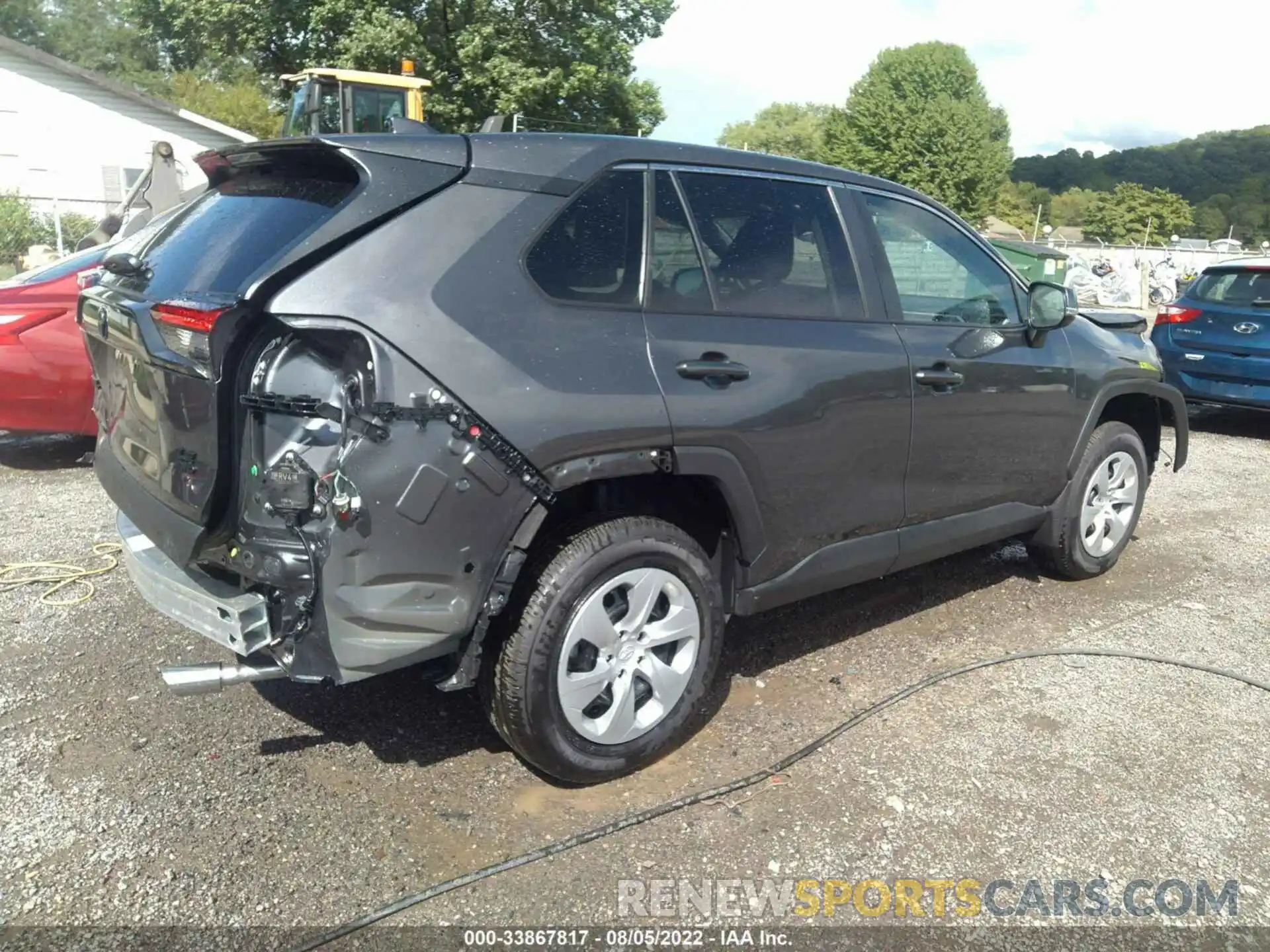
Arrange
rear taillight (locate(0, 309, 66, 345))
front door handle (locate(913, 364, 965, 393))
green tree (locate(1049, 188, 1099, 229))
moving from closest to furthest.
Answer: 1. front door handle (locate(913, 364, 965, 393))
2. rear taillight (locate(0, 309, 66, 345))
3. green tree (locate(1049, 188, 1099, 229))

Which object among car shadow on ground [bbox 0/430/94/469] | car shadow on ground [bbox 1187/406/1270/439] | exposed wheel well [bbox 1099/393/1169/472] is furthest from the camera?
car shadow on ground [bbox 1187/406/1270/439]

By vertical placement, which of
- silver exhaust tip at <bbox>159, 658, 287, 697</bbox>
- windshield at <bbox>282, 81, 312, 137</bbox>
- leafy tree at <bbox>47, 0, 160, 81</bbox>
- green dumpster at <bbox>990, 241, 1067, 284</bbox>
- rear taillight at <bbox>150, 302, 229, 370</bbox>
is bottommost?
silver exhaust tip at <bbox>159, 658, 287, 697</bbox>

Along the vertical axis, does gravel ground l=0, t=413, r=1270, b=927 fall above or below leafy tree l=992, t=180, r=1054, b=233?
below

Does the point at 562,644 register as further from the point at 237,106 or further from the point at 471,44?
the point at 237,106

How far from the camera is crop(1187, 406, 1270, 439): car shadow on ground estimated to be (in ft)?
31.5

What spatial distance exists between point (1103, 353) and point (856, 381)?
1.88m

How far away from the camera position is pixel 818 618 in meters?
4.57

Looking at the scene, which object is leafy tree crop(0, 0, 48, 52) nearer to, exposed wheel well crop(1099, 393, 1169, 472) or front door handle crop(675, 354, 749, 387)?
exposed wheel well crop(1099, 393, 1169, 472)

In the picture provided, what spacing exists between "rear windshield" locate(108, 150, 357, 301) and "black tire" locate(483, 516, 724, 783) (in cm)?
112

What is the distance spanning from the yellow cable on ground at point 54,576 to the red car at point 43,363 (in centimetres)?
183

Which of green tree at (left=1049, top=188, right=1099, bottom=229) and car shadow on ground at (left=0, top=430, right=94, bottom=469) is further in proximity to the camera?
green tree at (left=1049, top=188, right=1099, bottom=229)

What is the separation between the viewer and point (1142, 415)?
5.34 meters

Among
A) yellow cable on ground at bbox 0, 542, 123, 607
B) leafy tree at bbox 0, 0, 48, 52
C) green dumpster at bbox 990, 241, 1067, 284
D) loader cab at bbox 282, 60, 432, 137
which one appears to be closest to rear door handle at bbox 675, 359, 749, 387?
yellow cable on ground at bbox 0, 542, 123, 607

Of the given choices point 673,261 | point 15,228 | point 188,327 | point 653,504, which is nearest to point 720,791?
point 653,504
